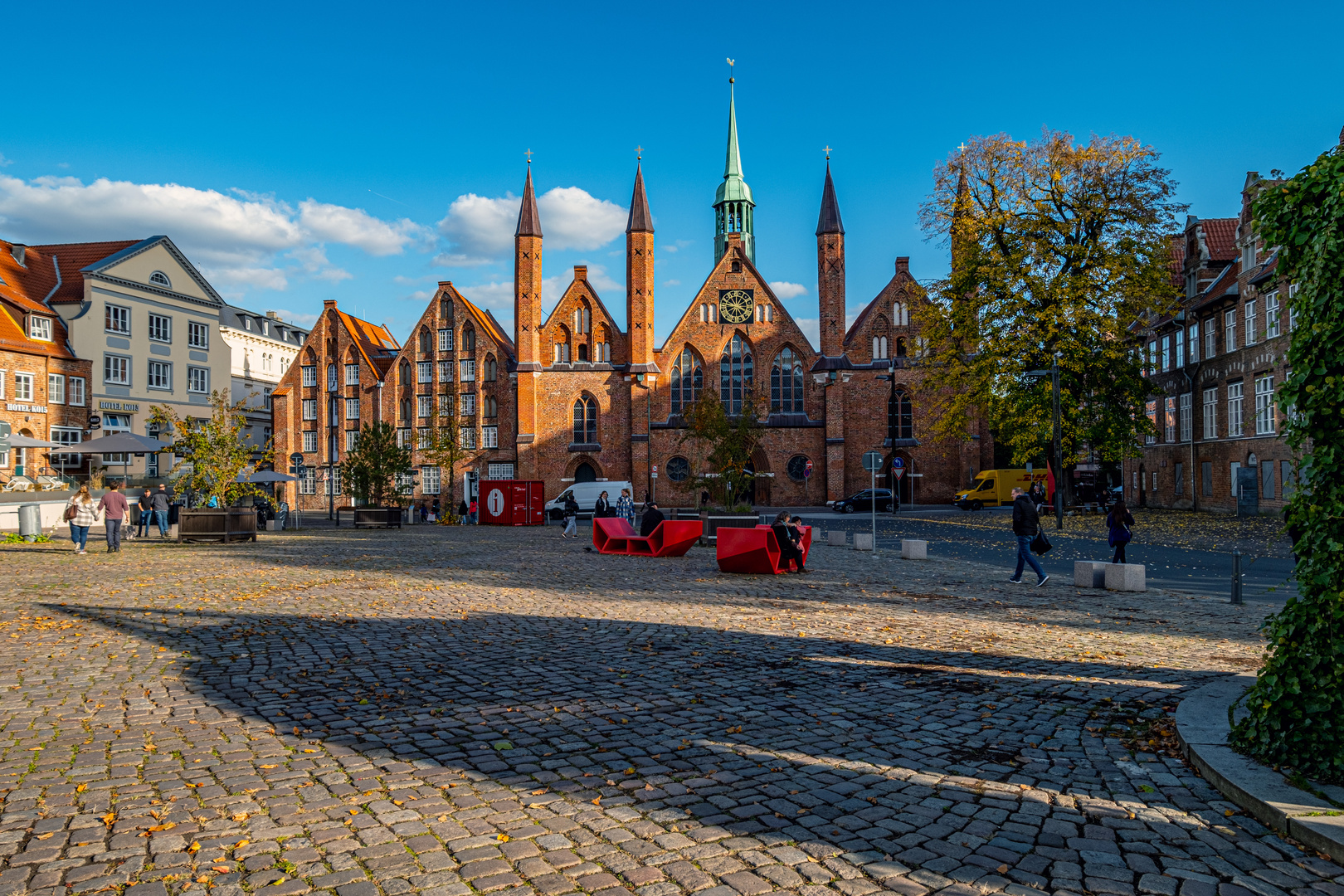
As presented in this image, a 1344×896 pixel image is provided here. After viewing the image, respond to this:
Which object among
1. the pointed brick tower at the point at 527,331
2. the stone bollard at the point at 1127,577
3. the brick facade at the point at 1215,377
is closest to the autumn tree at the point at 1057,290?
the brick facade at the point at 1215,377

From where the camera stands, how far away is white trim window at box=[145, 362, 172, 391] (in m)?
49.4

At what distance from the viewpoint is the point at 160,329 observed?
166 ft

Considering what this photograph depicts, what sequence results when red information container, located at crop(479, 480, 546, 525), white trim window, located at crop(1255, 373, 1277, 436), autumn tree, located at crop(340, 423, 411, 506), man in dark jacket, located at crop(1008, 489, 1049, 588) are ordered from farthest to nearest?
red information container, located at crop(479, 480, 546, 525), autumn tree, located at crop(340, 423, 411, 506), white trim window, located at crop(1255, 373, 1277, 436), man in dark jacket, located at crop(1008, 489, 1049, 588)

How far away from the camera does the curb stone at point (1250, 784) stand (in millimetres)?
3721

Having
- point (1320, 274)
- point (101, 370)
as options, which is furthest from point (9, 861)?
point (101, 370)

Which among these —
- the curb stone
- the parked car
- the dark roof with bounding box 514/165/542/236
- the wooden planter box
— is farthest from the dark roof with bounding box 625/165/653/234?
the curb stone

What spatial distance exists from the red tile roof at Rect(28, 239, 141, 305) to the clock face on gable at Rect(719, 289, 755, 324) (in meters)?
35.1

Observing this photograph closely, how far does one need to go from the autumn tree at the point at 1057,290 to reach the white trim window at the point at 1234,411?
4.32 meters

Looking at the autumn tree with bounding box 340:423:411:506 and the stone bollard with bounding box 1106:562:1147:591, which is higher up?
the autumn tree with bounding box 340:423:411:506

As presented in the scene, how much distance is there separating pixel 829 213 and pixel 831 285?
478 cm

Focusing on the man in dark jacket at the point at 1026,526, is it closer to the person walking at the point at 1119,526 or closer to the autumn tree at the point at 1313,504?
the person walking at the point at 1119,526

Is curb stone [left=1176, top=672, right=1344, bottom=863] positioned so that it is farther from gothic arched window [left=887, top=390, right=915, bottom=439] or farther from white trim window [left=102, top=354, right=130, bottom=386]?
white trim window [left=102, top=354, right=130, bottom=386]

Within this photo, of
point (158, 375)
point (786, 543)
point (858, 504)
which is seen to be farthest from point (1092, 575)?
point (158, 375)

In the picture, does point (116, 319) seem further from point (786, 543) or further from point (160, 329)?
point (786, 543)
